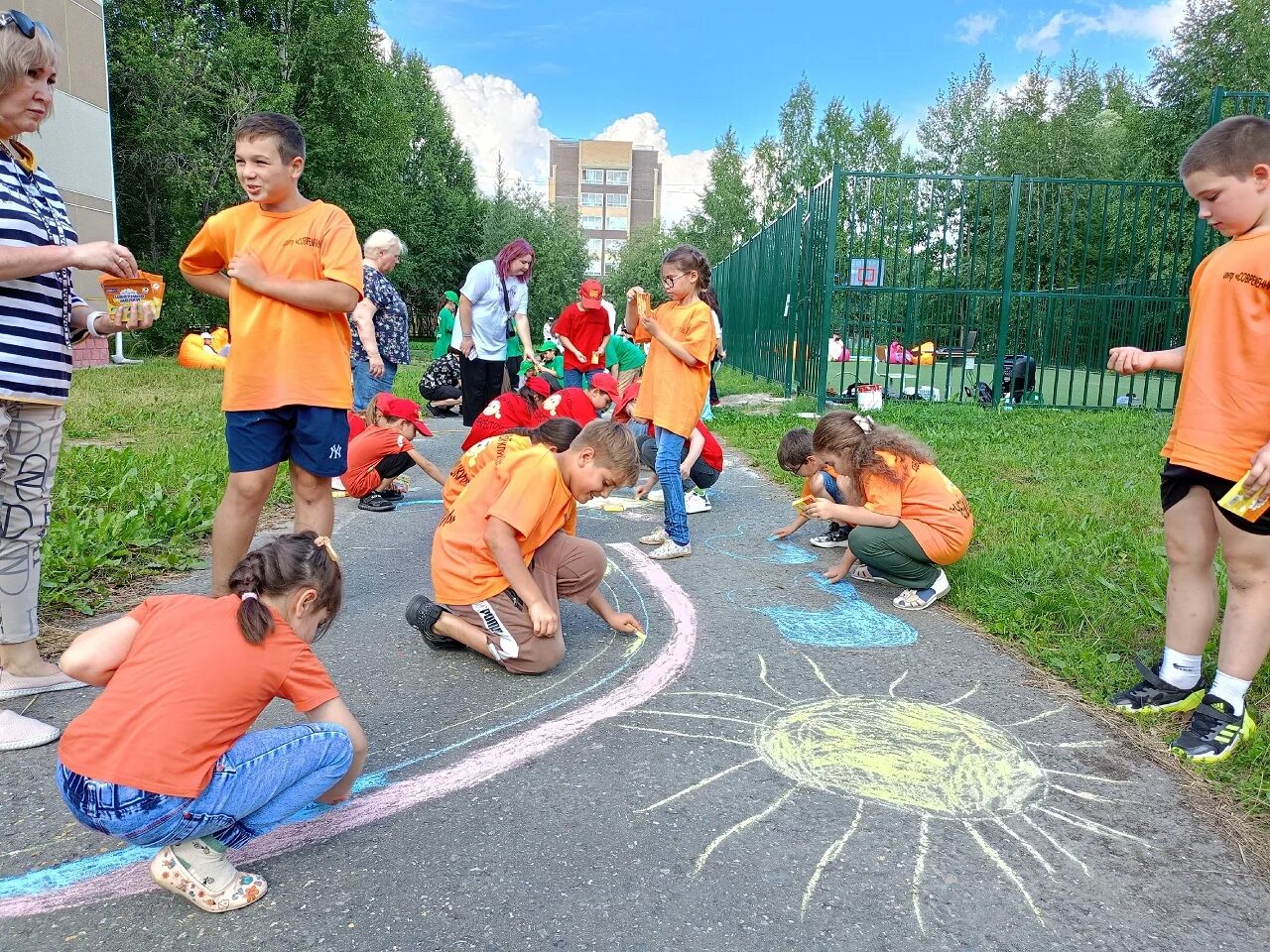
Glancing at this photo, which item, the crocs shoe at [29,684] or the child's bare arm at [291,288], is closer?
the crocs shoe at [29,684]

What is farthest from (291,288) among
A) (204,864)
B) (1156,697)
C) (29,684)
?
(1156,697)

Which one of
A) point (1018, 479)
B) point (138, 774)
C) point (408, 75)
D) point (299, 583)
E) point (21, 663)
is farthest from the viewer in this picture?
point (408, 75)

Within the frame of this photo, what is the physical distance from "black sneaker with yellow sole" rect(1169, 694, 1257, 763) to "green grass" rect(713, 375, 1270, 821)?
37mm

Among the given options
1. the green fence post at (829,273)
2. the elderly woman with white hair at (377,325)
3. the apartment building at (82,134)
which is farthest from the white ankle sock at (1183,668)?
the apartment building at (82,134)

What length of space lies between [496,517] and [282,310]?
106 centimetres

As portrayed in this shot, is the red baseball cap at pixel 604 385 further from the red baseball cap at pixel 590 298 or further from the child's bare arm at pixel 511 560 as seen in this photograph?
the child's bare arm at pixel 511 560

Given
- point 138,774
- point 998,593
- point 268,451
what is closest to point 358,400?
point 268,451

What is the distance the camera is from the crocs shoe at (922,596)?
375 cm

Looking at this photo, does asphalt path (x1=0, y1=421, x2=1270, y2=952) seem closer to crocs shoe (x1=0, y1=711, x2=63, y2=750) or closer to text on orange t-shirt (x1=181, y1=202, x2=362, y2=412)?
crocs shoe (x1=0, y1=711, x2=63, y2=750)

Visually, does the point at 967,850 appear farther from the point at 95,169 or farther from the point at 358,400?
the point at 95,169

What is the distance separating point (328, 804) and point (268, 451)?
1.44 metres

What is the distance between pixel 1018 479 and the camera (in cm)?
623

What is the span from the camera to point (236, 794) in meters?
1.73

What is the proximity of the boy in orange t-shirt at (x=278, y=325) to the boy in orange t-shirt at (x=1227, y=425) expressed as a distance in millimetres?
Result: 2689
